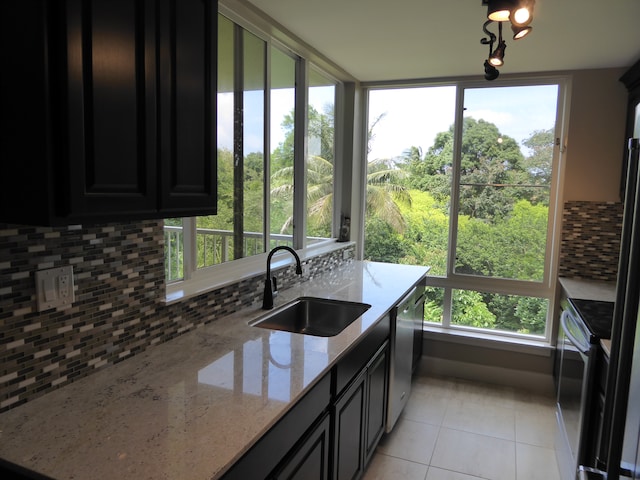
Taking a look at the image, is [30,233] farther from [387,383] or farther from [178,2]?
[387,383]

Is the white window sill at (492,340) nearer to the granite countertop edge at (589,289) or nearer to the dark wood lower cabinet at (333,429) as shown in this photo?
the granite countertop edge at (589,289)

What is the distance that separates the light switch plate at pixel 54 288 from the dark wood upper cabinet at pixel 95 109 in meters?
0.28

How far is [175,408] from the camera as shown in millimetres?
1292

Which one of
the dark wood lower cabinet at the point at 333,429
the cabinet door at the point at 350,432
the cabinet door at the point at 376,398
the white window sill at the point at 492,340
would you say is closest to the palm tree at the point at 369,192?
the white window sill at the point at 492,340

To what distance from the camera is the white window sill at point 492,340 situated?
3646 millimetres

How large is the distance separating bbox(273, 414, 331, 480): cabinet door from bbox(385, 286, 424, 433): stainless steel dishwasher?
3.28 ft

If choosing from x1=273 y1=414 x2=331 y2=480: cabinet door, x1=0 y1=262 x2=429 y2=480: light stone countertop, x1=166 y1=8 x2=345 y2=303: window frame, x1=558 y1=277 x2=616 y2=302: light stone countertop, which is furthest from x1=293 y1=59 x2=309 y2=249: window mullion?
x1=558 y1=277 x2=616 y2=302: light stone countertop

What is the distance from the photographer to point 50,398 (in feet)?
4.35

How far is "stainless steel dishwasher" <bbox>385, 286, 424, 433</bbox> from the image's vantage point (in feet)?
8.75

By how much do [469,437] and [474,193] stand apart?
1990 mm

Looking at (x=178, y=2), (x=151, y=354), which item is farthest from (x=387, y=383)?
A: (x=178, y=2)

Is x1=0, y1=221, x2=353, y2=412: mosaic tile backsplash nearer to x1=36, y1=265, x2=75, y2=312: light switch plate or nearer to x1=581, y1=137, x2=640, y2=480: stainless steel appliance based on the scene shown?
x1=36, y1=265, x2=75, y2=312: light switch plate

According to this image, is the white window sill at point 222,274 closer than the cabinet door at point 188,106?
No

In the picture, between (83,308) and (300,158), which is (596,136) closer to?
(300,158)
